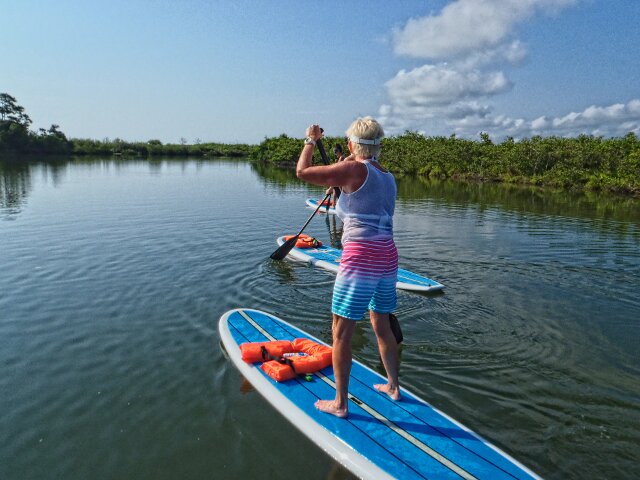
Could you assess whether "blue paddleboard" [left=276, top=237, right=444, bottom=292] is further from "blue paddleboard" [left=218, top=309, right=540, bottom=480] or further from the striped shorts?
the striped shorts

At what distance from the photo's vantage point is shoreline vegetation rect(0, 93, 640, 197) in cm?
3953

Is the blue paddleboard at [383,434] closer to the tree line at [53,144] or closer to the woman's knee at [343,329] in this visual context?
the woman's knee at [343,329]

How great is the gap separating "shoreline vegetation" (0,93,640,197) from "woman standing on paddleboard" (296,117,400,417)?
3918cm

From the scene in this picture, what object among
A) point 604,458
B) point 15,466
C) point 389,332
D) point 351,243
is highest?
point 351,243

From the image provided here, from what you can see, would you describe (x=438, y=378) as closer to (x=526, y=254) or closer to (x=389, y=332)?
(x=389, y=332)

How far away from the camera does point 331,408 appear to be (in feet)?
14.2

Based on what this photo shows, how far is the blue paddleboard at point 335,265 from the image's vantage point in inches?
356

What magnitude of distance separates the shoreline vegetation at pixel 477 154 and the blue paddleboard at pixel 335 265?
33.9 meters

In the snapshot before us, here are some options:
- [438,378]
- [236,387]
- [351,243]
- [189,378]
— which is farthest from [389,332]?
[189,378]

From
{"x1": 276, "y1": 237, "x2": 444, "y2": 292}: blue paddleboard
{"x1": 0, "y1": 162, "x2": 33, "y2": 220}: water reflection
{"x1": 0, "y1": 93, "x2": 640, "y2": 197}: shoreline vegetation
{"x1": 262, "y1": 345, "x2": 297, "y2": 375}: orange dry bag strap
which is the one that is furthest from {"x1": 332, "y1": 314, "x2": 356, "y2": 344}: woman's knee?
{"x1": 0, "y1": 93, "x2": 640, "y2": 197}: shoreline vegetation

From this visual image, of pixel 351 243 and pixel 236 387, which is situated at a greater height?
pixel 351 243

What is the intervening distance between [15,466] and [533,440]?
5174 mm

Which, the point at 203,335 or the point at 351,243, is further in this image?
the point at 203,335

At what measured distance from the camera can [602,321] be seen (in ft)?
25.4
